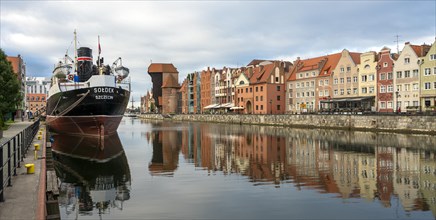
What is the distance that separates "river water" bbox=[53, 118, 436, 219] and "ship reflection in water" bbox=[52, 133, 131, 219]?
4 cm

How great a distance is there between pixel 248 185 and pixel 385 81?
189 feet

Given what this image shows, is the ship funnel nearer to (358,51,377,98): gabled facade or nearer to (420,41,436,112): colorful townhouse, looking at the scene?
(358,51,377,98): gabled facade

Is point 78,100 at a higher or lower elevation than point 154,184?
higher

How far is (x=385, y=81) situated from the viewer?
67.8 m

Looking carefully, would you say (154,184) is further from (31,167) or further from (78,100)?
(78,100)

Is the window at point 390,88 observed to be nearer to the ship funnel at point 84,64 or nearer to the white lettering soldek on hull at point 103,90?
the white lettering soldek on hull at point 103,90

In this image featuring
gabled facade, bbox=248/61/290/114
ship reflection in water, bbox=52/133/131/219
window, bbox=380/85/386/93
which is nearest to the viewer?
ship reflection in water, bbox=52/133/131/219

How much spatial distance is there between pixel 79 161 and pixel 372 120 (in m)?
43.8

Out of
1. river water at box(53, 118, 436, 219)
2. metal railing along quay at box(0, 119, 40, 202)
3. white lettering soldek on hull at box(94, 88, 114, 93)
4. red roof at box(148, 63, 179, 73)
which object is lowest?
river water at box(53, 118, 436, 219)

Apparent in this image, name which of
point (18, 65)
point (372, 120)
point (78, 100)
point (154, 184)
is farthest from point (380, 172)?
point (18, 65)

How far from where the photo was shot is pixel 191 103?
144000mm

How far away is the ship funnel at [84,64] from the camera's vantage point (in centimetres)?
5491

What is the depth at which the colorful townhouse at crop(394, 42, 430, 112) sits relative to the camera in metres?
62.0

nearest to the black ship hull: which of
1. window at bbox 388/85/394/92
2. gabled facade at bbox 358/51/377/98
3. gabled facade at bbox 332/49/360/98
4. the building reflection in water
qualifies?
the building reflection in water
